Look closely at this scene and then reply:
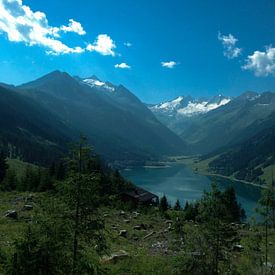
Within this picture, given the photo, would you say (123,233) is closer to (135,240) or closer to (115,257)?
(135,240)

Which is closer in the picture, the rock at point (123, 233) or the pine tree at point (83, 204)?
the pine tree at point (83, 204)

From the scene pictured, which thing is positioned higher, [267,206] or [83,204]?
[83,204]

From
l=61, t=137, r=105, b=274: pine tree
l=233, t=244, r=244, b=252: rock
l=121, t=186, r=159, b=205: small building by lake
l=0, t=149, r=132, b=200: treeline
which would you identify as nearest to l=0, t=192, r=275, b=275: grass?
l=61, t=137, r=105, b=274: pine tree

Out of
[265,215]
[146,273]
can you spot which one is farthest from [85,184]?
[265,215]

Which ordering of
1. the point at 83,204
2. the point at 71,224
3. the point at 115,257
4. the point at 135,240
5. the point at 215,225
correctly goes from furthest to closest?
the point at 135,240 < the point at 115,257 < the point at 215,225 < the point at 83,204 < the point at 71,224

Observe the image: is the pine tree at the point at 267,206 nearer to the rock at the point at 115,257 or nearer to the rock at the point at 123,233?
the rock at the point at 115,257

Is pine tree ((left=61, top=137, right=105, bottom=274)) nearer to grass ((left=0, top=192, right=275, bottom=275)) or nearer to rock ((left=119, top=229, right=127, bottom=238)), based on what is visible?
grass ((left=0, top=192, right=275, bottom=275))

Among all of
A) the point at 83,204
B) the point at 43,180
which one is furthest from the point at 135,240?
the point at 43,180

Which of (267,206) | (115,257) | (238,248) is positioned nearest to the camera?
(267,206)

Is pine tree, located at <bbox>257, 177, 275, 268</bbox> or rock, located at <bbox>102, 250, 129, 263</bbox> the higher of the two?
pine tree, located at <bbox>257, 177, 275, 268</bbox>

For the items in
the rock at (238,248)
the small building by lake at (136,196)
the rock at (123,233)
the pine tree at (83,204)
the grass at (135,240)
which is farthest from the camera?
the small building by lake at (136,196)

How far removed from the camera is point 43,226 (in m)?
13.4

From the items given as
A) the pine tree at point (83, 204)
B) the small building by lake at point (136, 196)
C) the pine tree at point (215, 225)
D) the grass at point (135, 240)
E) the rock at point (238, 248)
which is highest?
the pine tree at point (83, 204)

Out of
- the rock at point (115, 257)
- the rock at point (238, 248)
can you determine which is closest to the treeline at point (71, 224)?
the rock at point (115, 257)
